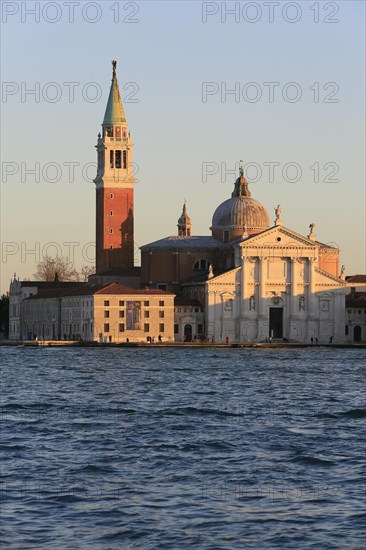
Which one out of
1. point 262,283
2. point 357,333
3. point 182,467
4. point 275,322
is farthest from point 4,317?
point 182,467

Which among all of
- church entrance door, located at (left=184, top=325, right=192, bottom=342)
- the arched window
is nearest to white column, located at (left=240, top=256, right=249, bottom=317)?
church entrance door, located at (left=184, top=325, right=192, bottom=342)

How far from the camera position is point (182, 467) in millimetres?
23922

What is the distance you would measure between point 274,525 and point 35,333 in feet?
Answer: 305

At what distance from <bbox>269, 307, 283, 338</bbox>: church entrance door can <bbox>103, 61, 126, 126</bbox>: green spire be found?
21.1 m

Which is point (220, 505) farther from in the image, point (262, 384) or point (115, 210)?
point (115, 210)

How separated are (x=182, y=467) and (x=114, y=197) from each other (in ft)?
285

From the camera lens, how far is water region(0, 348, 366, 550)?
1869 centimetres

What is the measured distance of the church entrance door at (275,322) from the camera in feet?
337

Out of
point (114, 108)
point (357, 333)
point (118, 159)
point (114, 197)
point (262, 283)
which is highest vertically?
point (114, 108)

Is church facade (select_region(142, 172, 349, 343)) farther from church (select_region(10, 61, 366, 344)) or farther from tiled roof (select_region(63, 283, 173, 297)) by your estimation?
tiled roof (select_region(63, 283, 173, 297))

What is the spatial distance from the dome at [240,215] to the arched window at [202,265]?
161 inches

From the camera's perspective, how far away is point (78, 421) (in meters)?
31.3

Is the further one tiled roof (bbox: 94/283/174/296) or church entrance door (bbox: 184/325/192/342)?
church entrance door (bbox: 184/325/192/342)

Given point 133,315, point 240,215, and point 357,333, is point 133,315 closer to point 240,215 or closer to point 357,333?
point 240,215
